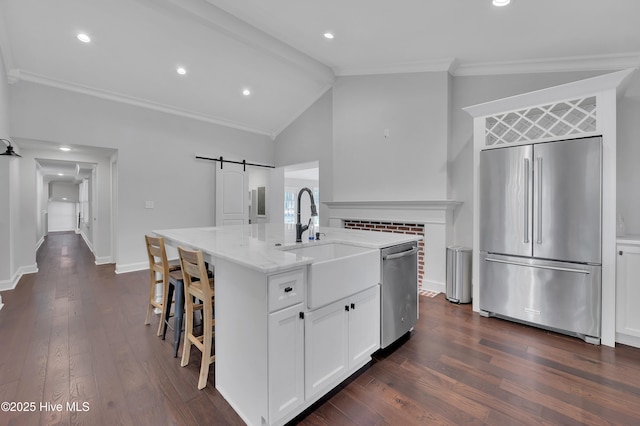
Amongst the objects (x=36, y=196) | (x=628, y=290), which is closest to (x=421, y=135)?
(x=628, y=290)

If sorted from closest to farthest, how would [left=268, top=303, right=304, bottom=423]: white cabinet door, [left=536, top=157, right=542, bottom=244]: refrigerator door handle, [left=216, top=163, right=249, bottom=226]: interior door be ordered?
[left=268, top=303, right=304, bottom=423]: white cabinet door < [left=536, top=157, right=542, bottom=244]: refrigerator door handle < [left=216, top=163, right=249, bottom=226]: interior door

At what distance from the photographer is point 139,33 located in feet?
11.6

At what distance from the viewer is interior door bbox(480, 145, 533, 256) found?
2699 mm

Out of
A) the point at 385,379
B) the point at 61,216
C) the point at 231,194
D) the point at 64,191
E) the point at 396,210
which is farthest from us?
the point at 61,216

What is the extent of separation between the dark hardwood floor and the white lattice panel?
1897 mm

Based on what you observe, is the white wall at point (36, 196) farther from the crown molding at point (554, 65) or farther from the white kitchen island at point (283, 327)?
the crown molding at point (554, 65)

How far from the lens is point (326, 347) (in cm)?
170

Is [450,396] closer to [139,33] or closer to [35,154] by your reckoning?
[139,33]

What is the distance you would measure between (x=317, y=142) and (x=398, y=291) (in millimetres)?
3871

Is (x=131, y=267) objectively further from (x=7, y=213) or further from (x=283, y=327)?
(x=283, y=327)

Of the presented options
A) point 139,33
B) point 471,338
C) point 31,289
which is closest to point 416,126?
point 471,338

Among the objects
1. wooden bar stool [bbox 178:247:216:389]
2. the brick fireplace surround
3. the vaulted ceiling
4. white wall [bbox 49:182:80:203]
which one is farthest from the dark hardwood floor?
white wall [bbox 49:182:80:203]

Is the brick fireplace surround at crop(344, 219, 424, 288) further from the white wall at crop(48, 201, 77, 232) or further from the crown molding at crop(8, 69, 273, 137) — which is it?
the white wall at crop(48, 201, 77, 232)

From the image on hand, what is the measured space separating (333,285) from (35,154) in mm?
6259
